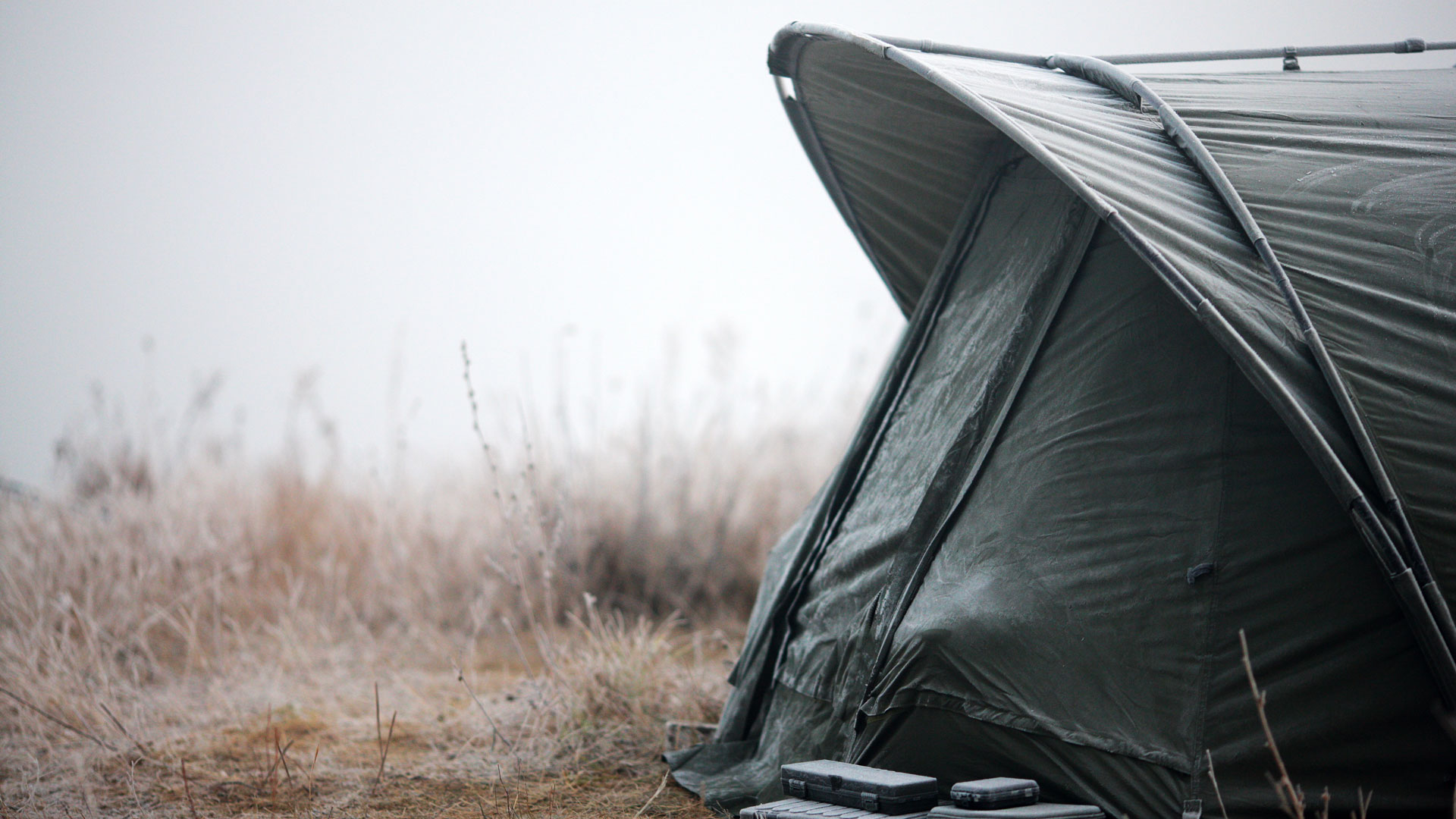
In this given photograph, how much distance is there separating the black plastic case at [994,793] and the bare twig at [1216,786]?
0.38 metres

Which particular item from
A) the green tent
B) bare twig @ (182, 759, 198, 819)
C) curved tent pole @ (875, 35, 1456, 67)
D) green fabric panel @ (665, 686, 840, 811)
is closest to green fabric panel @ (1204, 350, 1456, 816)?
the green tent

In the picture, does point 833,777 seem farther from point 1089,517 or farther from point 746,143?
point 746,143

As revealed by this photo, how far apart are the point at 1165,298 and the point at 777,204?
6641 cm

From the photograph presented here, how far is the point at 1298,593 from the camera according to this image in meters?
2.30

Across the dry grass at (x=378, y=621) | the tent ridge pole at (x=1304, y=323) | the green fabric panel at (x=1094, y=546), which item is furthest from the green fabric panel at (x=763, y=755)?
the tent ridge pole at (x=1304, y=323)

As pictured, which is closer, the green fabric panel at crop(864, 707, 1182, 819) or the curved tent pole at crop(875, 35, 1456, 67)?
the green fabric panel at crop(864, 707, 1182, 819)

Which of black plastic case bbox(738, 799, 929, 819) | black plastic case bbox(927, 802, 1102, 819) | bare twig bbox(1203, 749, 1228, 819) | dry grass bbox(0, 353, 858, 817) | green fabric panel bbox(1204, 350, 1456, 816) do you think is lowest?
dry grass bbox(0, 353, 858, 817)

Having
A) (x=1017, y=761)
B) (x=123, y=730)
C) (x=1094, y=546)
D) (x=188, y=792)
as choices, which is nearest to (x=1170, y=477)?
(x=1094, y=546)

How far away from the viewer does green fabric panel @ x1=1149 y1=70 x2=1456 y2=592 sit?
217 centimetres

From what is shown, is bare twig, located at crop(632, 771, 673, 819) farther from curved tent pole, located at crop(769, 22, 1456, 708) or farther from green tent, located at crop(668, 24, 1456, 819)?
curved tent pole, located at crop(769, 22, 1456, 708)

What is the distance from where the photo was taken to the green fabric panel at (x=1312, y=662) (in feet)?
7.28

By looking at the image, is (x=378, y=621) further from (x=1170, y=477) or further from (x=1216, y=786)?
(x=1216, y=786)

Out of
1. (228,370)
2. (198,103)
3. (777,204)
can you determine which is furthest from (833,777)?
(777,204)

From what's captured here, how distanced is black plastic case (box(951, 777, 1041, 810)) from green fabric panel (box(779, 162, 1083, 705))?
0.64 meters
